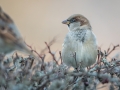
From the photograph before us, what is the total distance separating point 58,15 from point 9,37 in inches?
152

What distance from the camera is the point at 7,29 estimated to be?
1241 mm

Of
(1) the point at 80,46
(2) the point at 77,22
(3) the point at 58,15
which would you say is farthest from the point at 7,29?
(3) the point at 58,15

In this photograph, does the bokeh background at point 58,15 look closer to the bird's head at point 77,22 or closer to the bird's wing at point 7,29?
the bird's head at point 77,22

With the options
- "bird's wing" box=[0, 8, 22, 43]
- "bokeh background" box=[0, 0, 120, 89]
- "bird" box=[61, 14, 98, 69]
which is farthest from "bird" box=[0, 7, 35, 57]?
"bokeh background" box=[0, 0, 120, 89]

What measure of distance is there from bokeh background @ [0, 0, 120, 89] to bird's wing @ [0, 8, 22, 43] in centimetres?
262

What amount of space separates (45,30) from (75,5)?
1.24m

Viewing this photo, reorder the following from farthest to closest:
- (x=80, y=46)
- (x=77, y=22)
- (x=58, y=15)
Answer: (x=58, y=15) < (x=77, y=22) < (x=80, y=46)

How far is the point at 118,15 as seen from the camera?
5.06 meters

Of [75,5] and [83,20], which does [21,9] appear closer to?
[75,5]

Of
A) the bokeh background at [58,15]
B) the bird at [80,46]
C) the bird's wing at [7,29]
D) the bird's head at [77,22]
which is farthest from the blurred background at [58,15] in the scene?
the bird's wing at [7,29]

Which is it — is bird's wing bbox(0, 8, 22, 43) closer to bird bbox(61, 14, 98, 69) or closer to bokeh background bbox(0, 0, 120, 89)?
bird bbox(61, 14, 98, 69)

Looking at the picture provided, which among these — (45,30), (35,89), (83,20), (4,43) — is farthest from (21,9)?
(35,89)

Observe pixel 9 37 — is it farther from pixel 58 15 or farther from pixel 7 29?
pixel 58 15

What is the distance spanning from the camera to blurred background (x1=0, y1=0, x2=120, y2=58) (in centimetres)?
431
